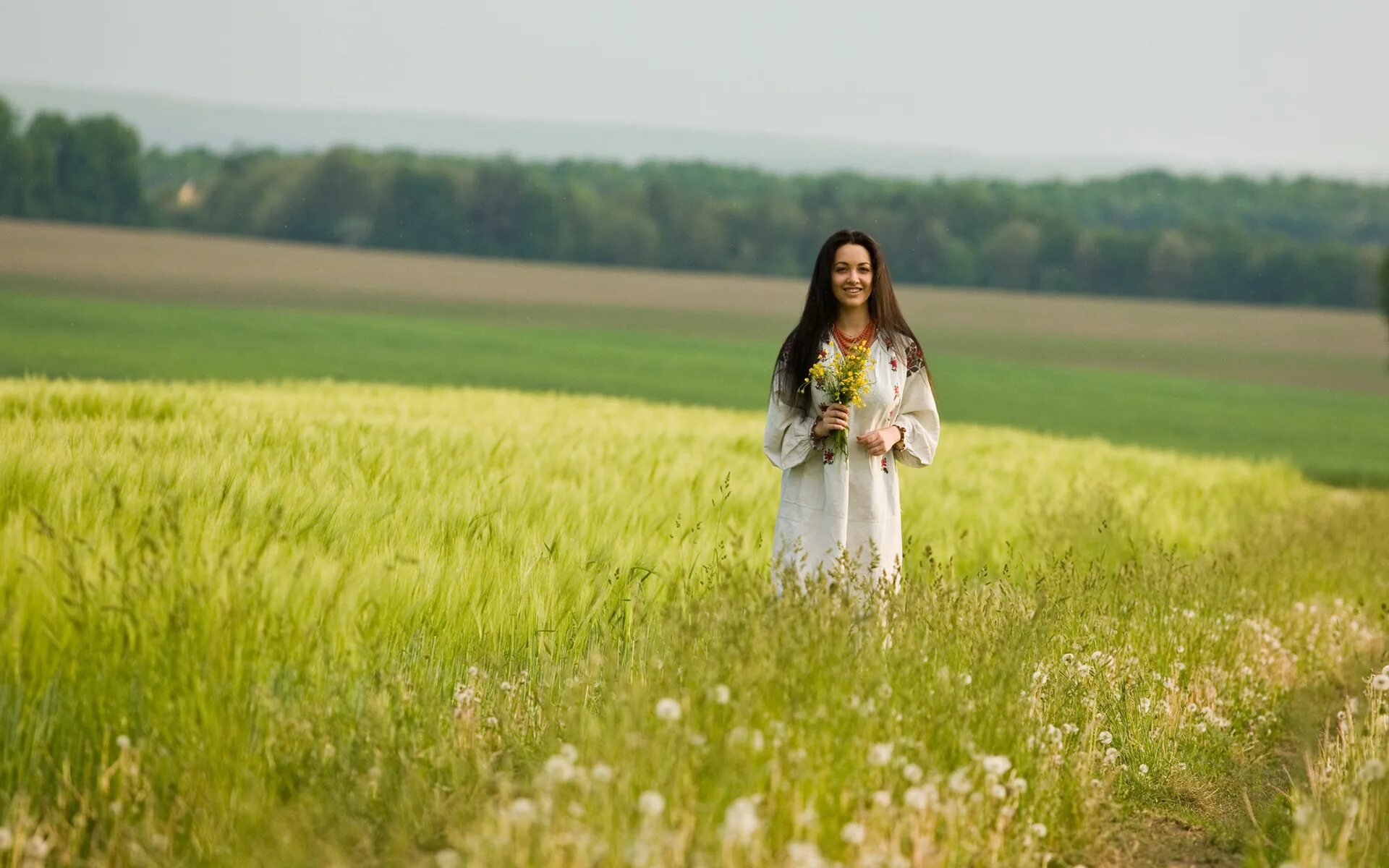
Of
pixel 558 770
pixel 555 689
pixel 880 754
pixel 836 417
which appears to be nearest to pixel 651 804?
pixel 558 770

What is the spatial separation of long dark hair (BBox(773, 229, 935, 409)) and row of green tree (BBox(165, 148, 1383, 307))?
219 ft

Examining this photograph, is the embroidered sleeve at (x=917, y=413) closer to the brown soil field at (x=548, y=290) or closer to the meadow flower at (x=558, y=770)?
the meadow flower at (x=558, y=770)

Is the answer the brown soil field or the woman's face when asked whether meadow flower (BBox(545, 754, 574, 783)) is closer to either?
the woman's face

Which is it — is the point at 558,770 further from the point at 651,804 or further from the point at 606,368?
the point at 606,368

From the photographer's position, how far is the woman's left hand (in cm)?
636

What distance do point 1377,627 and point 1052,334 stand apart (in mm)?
56917

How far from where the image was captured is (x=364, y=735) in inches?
183

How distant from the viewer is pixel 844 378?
6.14m

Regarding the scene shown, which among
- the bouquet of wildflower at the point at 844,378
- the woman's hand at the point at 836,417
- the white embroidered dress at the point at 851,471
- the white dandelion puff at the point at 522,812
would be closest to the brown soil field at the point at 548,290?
the white embroidered dress at the point at 851,471

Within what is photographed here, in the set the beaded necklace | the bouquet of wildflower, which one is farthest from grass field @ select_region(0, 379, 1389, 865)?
the beaded necklace

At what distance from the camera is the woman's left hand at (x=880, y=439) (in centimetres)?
636

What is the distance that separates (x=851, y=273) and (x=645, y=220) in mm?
71576

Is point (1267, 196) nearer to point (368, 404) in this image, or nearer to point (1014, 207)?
point (1014, 207)

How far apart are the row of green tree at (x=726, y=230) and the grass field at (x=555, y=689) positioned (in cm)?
6483
